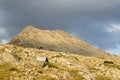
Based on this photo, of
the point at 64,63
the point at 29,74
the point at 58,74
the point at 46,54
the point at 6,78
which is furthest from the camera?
the point at 46,54

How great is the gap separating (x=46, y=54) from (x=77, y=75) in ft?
164

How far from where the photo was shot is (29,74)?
97.1 meters

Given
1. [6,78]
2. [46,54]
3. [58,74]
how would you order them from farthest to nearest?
1. [46,54]
2. [58,74]
3. [6,78]

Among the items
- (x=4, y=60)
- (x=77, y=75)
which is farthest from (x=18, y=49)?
(x=77, y=75)

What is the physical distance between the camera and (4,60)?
4498 inches

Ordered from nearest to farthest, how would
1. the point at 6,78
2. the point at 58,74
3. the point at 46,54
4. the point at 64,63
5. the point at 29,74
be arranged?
the point at 6,78
the point at 29,74
the point at 58,74
the point at 64,63
the point at 46,54

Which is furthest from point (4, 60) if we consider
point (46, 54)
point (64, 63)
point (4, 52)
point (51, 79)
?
point (46, 54)

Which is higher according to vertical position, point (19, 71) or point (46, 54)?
point (46, 54)

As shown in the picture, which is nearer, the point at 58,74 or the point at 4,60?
the point at 58,74

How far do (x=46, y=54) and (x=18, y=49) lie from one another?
1865cm

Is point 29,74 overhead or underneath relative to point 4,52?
underneath

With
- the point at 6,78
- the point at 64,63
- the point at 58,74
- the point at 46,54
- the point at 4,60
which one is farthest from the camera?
the point at 46,54

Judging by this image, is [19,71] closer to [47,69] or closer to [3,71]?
[3,71]

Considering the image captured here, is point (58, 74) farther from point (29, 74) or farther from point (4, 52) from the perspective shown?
point (4, 52)
